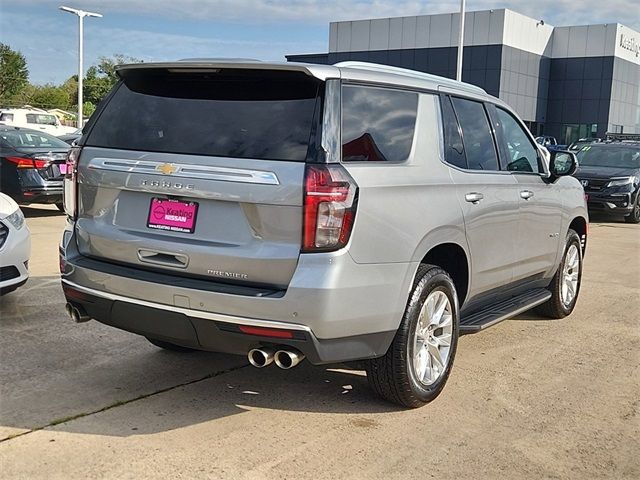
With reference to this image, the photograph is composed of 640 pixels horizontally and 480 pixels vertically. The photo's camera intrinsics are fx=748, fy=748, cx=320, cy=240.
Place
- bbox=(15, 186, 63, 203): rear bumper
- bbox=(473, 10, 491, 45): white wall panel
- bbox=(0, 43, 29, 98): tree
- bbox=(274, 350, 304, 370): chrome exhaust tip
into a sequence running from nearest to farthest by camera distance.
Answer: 1. bbox=(274, 350, 304, 370): chrome exhaust tip
2. bbox=(15, 186, 63, 203): rear bumper
3. bbox=(473, 10, 491, 45): white wall panel
4. bbox=(0, 43, 29, 98): tree

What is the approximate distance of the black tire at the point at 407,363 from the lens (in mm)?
4113

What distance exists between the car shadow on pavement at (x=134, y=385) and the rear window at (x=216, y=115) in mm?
1477

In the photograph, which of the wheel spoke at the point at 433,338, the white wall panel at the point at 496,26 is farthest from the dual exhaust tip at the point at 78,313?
the white wall panel at the point at 496,26

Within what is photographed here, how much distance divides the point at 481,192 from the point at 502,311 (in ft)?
3.02

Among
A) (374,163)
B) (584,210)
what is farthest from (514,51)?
(374,163)

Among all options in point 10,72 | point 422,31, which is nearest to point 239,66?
point 422,31

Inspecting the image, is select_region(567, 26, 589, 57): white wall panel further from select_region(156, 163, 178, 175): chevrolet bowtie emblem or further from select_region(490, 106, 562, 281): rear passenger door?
select_region(156, 163, 178, 175): chevrolet bowtie emblem

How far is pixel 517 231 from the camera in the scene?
5.46 metres

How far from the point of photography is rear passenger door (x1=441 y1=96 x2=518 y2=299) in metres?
4.73

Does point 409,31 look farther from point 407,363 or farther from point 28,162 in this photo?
point 407,363

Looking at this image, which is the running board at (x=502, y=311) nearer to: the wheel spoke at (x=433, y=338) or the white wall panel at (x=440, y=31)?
the wheel spoke at (x=433, y=338)

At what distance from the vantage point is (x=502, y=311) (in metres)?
5.28

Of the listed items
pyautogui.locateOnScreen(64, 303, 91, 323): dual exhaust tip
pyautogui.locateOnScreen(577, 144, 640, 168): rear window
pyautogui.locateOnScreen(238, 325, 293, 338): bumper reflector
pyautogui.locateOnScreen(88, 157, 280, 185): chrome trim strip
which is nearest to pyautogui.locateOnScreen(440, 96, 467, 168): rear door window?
pyautogui.locateOnScreen(88, 157, 280, 185): chrome trim strip

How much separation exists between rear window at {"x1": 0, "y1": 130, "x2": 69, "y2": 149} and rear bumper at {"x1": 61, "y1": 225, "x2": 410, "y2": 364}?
945 centimetres
